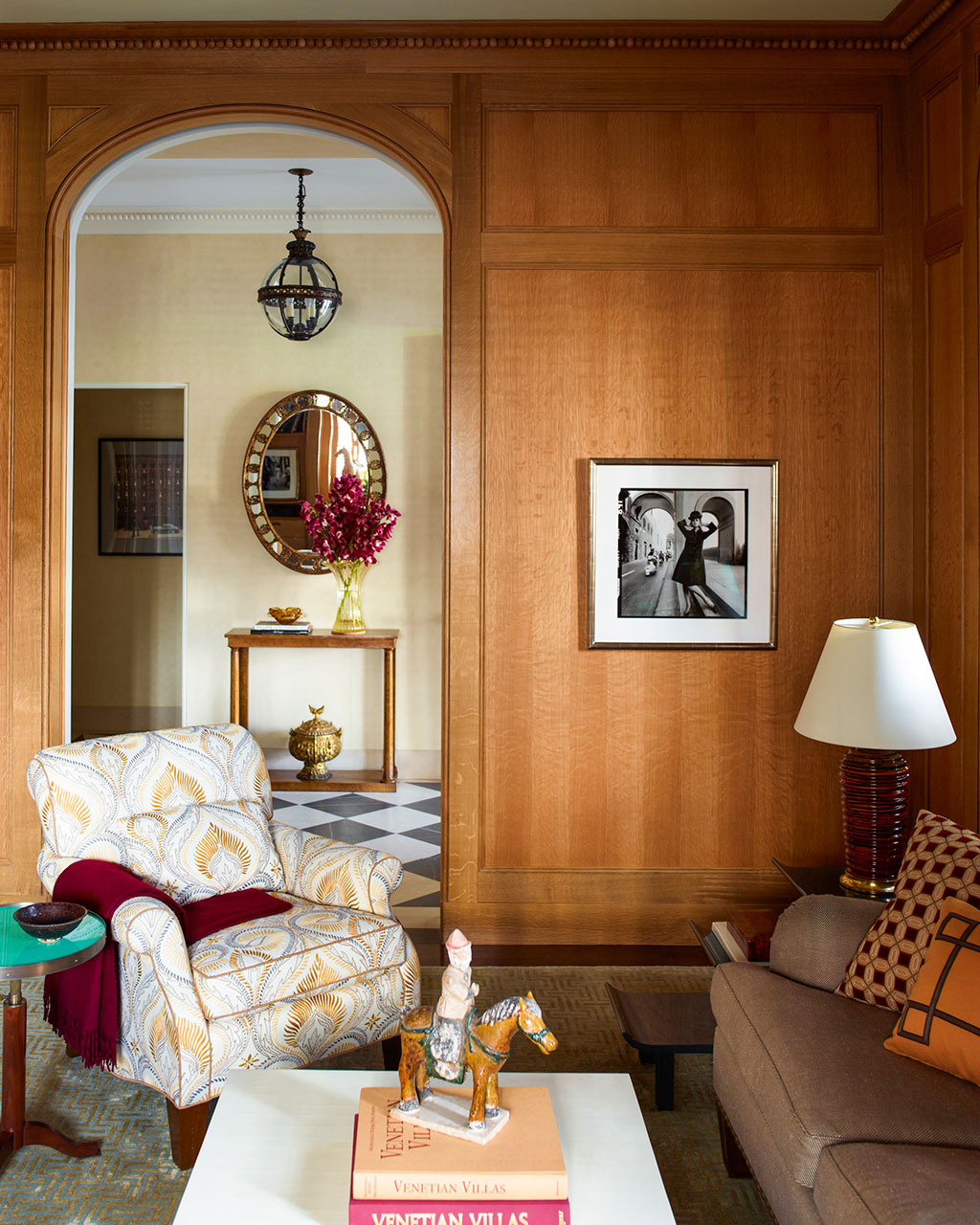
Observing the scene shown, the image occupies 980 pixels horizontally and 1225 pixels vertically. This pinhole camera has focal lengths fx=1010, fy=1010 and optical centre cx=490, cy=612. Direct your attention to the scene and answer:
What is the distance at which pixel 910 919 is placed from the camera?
2.19 metres

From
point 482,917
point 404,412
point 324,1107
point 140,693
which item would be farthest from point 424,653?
point 324,1107

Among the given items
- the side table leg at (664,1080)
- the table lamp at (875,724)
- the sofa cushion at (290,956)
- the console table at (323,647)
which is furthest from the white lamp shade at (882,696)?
the console table at (323,647)

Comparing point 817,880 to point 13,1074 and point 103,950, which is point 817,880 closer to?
point 103,950

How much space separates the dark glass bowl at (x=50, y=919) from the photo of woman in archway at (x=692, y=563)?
2.23 meters

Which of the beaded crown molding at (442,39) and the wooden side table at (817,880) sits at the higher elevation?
the beaded crown molding at (442,39)

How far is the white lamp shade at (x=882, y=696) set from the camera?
276 centimetres

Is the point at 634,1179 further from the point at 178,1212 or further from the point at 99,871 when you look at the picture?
the point at 99,871

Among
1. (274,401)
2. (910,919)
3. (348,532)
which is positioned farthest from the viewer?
(274,401)

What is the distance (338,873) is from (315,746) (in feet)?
10.0

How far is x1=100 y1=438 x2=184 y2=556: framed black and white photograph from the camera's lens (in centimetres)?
667

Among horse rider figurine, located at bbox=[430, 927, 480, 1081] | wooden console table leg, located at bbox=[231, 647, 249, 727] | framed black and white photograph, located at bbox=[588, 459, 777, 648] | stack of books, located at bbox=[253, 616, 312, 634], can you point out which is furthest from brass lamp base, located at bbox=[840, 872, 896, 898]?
wooden console table leg, located at bbox=[231, 647, 249, 727]

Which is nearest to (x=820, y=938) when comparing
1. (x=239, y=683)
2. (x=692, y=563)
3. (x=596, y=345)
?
(x=692, y=563)

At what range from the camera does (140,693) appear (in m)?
6.73

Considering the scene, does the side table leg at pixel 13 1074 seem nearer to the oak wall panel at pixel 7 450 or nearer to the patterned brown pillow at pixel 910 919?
the oak wall panel at pixel 7 450
